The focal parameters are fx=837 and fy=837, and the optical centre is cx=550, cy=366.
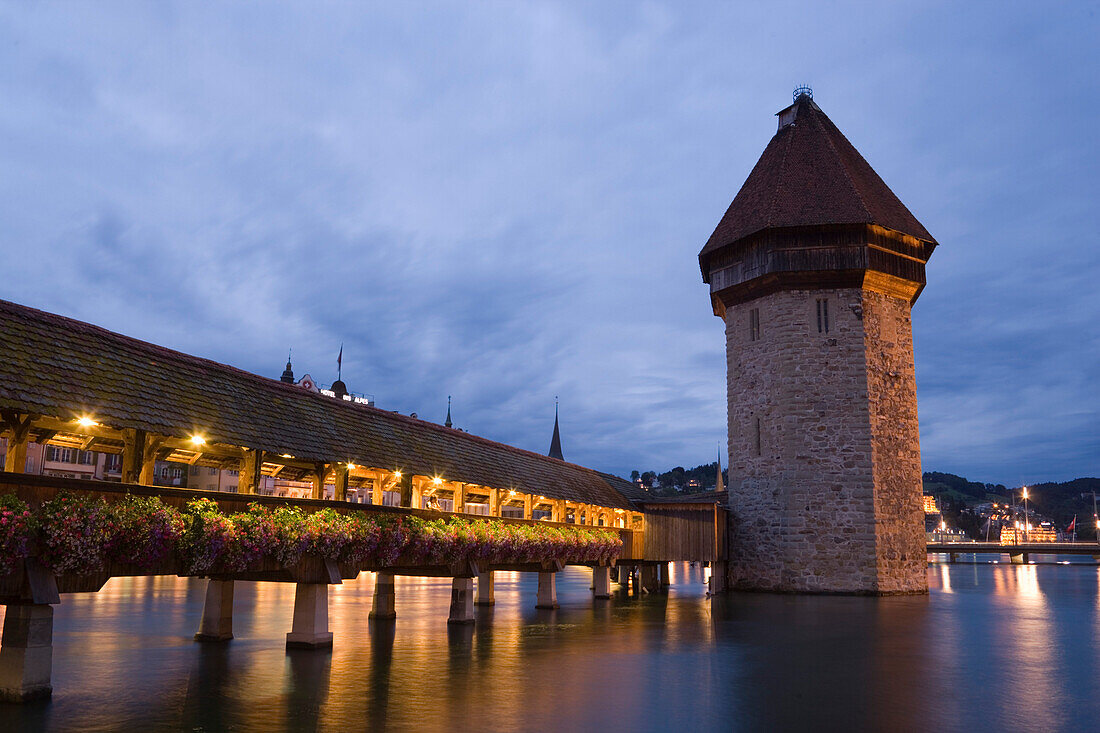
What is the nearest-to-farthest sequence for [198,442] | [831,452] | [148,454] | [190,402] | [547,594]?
[148,454] → [198,442] → [190,402] → [547,594] → [831,452]

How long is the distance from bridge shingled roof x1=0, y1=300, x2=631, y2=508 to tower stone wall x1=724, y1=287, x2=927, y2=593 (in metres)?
14.3

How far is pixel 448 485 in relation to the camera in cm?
2488

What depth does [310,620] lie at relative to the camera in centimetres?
1532

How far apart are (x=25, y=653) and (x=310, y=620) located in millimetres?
5750

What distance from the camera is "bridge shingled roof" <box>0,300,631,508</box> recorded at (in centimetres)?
1254

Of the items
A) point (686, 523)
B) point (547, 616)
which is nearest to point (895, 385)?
point (686, 523)

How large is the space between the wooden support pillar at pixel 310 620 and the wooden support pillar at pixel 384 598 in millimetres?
6523

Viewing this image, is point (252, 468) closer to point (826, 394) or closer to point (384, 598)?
point (384, 598)

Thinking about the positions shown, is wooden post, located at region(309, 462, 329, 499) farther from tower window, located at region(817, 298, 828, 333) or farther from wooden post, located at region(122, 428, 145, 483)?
tower window, located at region(817, 298, 828, 333)

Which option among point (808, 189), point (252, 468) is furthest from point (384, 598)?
point (808, 189)

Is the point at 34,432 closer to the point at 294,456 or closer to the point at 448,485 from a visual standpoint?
the point at 294,456

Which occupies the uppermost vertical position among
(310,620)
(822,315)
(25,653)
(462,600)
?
(822,315)

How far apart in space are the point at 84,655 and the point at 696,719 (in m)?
11.1

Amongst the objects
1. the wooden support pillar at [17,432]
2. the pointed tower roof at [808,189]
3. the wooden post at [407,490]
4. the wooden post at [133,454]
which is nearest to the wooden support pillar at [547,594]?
the wooden post at [407,490]
